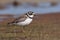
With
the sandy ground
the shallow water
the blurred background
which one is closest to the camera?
the sandy ground

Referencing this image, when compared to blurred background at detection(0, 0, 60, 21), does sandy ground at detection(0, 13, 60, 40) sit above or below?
above

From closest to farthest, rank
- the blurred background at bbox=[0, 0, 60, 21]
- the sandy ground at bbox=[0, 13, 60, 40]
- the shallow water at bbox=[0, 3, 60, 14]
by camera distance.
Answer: the sandy ground at bbox=[0, 13, 60, 40], the shallow water at bbox=[0, 3, 60, 14], the blurred background at bbox=[0, 0, 60, 21]

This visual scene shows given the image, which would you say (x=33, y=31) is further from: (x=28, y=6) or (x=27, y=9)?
(x=28, y=6)

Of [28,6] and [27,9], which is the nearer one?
[27,9]

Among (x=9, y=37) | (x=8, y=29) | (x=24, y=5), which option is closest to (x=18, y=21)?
(x=8, y=29)

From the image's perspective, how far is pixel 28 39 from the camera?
4938mm

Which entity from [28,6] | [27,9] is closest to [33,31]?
[27,9]

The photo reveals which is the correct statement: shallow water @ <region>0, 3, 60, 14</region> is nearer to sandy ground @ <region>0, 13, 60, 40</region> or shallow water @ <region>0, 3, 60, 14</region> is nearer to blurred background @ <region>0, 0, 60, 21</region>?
blurred background @ <region>0, 0, 60, 21</region>

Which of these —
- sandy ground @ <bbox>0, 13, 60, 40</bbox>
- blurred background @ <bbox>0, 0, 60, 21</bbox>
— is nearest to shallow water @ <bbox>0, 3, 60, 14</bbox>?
blurred background @ <bbox>0, 0, 60, 21</bbox>

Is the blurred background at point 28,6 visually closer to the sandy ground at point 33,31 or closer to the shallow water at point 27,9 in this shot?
the shallow water at point 27,9

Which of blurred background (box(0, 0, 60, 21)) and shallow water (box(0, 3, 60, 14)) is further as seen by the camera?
blurred background (box(0, 0, 60, 21))

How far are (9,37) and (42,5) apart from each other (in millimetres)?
4511

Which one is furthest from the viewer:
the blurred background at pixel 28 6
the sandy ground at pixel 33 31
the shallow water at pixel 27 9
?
the blurred background at pixel 28 6

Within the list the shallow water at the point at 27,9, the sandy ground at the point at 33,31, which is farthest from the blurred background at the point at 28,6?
the sandy ground at the point at 33,31
